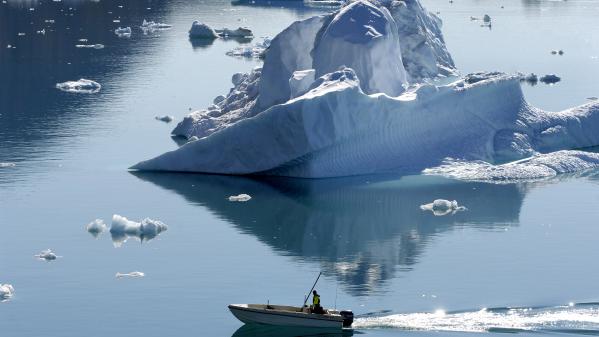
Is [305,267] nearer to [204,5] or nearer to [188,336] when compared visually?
[188,336]

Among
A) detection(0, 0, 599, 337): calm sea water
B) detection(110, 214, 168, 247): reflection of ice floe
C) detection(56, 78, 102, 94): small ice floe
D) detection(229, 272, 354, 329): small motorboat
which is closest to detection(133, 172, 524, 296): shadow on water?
detection(0, 0, 599, 337): calm sea water

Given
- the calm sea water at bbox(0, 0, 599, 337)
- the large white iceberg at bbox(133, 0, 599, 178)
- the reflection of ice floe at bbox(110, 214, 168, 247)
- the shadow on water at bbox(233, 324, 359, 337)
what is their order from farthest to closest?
the large white iceberg at bbox(133, 0, 599, 178), the reflection of ice floe at bbox(110, 214, 168, 247), the calm sea water at bbox(0, 0, 599, 337), the shadow on water at bbox(233, 324, 359, 337)

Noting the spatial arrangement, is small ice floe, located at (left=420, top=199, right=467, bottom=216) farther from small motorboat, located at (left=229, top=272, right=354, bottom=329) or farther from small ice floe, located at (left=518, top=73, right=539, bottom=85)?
small ice floe, located at (left=518, top=73, right=539, bottom=85)

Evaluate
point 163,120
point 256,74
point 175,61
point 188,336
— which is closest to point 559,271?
point 188,336

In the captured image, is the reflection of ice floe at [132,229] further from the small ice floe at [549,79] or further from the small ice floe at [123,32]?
the small ice floe at [123,32]

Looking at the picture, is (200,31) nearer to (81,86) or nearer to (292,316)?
(81,86)
